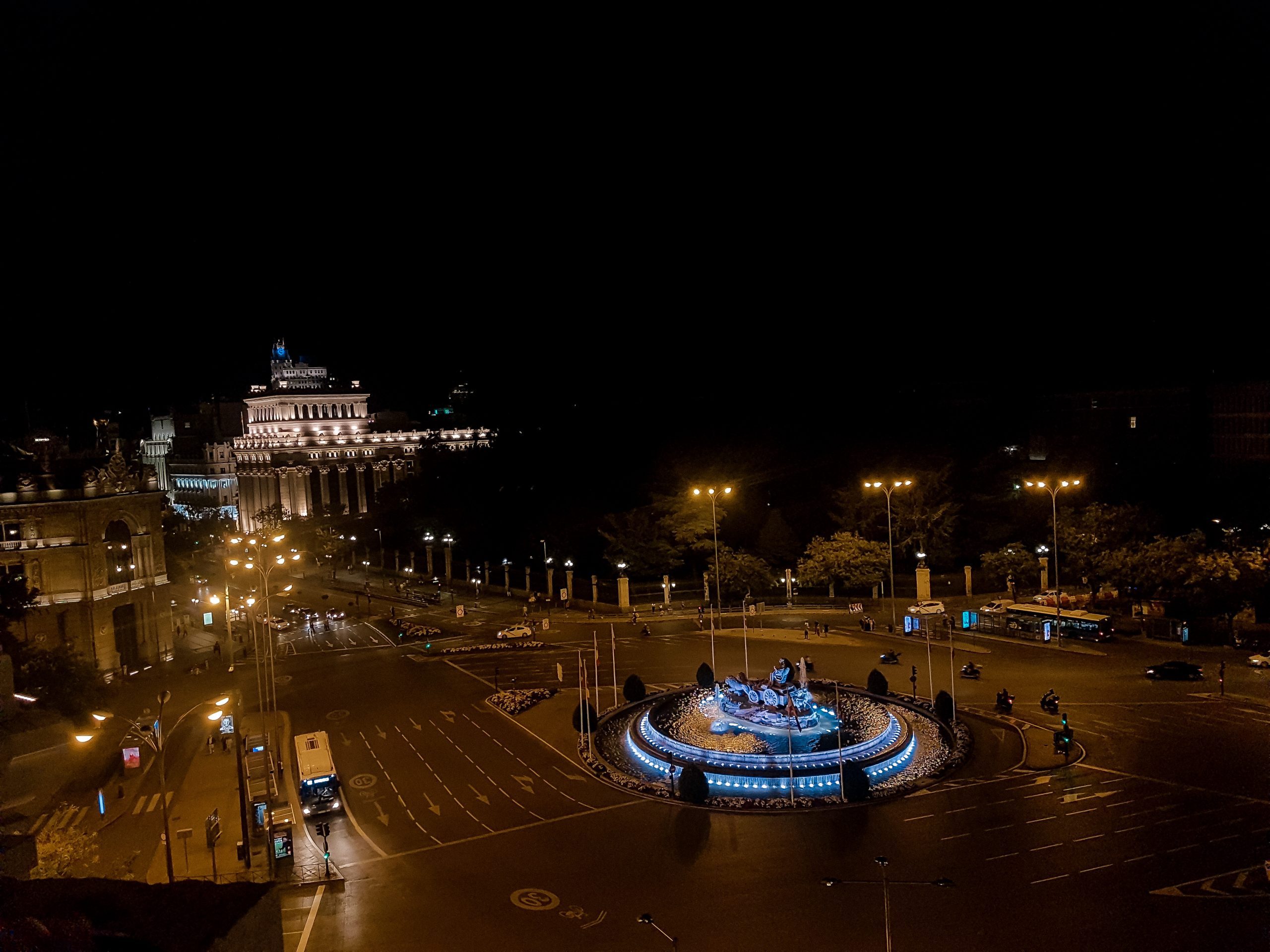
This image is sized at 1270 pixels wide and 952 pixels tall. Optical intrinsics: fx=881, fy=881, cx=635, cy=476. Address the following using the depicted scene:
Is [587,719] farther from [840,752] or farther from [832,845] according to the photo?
[832,845]

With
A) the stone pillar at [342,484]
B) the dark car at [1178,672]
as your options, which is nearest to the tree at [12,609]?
the dark car at [1178,672]

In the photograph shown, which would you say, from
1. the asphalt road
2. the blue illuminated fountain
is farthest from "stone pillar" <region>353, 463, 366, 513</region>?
the blue illuminated fountain

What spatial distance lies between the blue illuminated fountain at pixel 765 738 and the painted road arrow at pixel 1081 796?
14.2ft

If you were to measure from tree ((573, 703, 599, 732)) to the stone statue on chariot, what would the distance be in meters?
4.16

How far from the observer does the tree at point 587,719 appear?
28562 mm

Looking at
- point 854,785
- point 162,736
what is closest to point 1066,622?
point 854,785

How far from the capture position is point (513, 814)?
2288cm

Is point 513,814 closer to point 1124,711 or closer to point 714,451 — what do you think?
point 1124,711

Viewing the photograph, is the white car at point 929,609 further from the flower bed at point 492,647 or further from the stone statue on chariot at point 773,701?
the flower bed at point 492,647

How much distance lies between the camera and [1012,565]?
157 ft

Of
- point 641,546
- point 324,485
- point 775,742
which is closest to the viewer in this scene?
point 775,742

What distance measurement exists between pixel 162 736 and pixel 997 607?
37.9 meters

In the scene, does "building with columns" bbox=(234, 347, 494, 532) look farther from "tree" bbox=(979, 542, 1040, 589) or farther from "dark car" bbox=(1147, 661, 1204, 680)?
"dark car" bbox=(1147, 661, 1204, 680)

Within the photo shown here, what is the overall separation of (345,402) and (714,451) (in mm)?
65473
